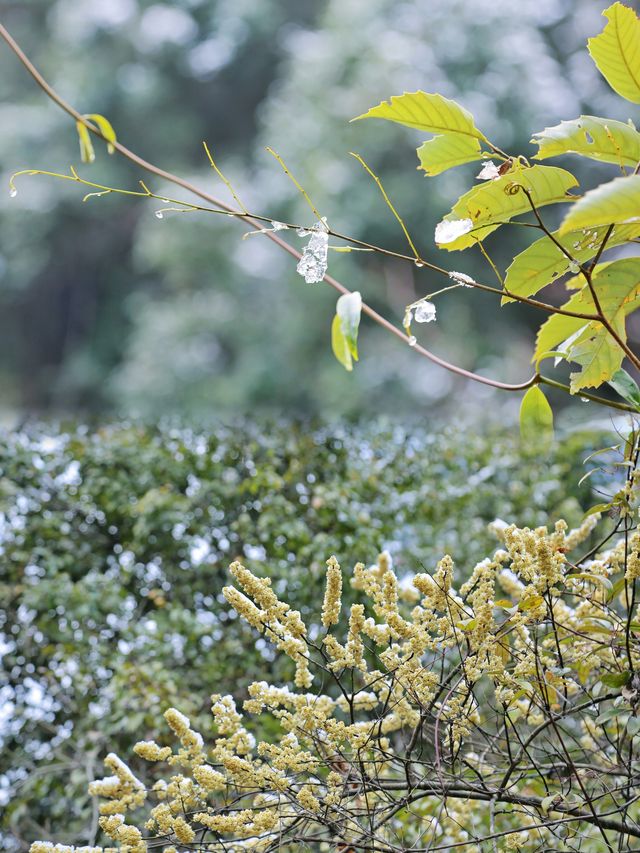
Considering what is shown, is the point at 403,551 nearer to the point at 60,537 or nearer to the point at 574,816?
the point at 60,537

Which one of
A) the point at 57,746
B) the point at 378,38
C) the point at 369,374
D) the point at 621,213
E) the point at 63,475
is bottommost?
the point at 621,213

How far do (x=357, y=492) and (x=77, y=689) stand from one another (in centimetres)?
73

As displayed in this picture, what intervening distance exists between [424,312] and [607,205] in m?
0.24

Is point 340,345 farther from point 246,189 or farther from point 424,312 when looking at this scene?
point 246,189

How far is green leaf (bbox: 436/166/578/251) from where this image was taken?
0.84m

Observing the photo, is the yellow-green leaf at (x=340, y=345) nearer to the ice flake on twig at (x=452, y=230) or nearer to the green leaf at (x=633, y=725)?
the ice flake on twig at (x=452, y=230)

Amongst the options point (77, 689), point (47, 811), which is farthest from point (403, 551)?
point (47, 811)

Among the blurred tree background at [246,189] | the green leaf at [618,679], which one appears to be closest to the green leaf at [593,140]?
the green leaf at [618,679]

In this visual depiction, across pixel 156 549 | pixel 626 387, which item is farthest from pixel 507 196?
pixel 156 549

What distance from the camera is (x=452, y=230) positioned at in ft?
2.71

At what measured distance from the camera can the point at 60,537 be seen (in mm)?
2033

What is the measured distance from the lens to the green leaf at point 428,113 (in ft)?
2.66

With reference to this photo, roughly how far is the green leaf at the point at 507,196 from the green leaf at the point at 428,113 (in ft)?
0.15

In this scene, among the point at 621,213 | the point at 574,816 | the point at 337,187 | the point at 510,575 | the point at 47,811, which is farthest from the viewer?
the point at 337,187
